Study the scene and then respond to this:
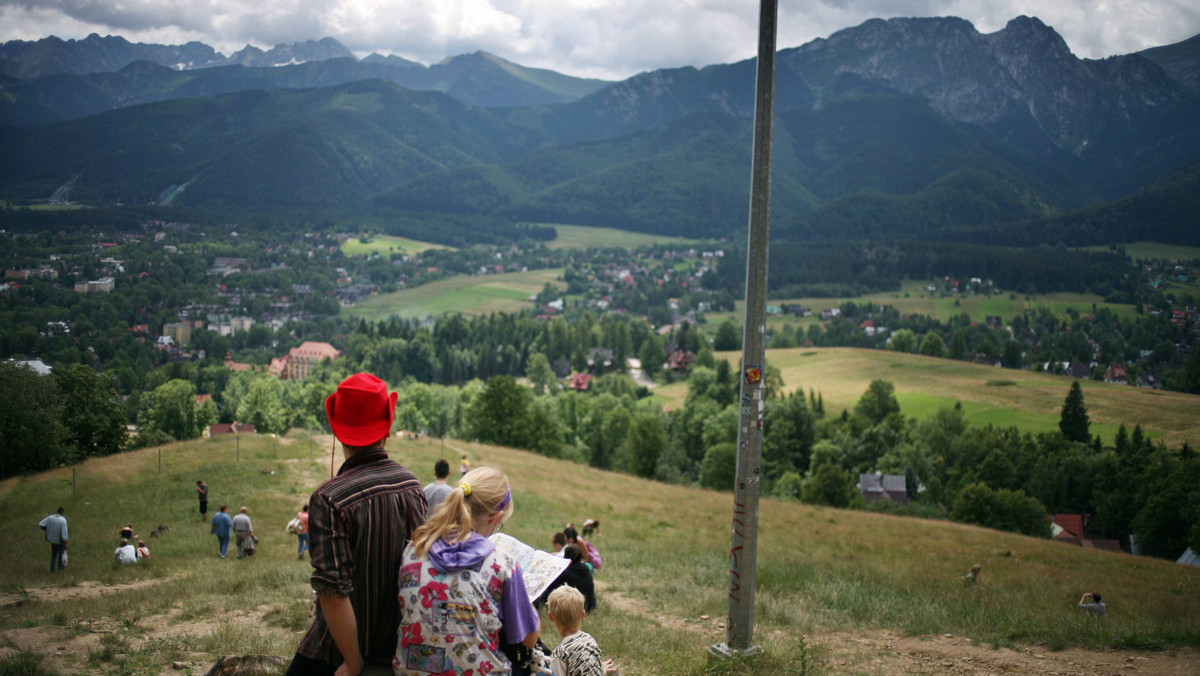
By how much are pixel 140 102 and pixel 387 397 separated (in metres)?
210

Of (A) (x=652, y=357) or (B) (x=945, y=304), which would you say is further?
(B) (x=945, y=304)

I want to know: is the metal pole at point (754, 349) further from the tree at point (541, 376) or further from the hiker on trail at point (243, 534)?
the tree at point (541, 376)

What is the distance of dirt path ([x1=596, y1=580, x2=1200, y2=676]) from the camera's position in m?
8.02

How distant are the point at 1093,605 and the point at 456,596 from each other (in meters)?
13.3

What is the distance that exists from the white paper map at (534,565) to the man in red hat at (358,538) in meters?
0.60

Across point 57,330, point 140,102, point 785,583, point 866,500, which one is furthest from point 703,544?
point 140,102

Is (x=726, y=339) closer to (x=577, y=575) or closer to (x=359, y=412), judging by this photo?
(x=577, y=575)

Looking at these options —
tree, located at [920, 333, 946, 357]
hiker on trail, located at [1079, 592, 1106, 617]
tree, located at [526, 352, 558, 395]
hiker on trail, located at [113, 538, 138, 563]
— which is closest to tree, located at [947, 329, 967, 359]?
tree, located at [920, 333, 946, 357]

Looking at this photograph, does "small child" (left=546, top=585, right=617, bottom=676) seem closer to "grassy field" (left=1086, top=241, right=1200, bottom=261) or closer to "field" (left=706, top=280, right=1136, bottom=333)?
"grassy field" (left=1086, top=241, right=1200, bottom=261)

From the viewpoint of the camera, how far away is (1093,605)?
469 inches

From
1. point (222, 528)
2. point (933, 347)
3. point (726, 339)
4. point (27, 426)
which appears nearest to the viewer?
point (222, 528)

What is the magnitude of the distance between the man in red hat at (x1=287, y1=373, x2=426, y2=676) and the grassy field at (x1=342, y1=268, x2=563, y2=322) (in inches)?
5211

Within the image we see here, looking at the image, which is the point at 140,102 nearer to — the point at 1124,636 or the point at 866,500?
the point at 866,500

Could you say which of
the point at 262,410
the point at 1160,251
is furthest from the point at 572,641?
the point at 1160,251
